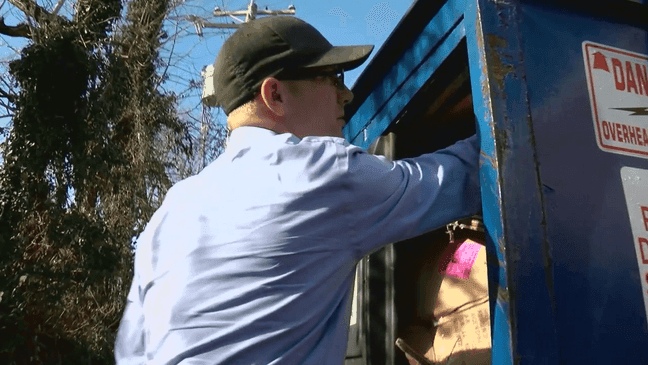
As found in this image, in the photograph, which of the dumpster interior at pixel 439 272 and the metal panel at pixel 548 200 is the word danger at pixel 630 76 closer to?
the metal panel at pixel 548 200

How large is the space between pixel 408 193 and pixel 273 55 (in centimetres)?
46

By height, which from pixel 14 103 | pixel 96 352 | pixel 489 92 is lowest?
pixel 96 352

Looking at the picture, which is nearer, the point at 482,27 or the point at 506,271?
the point at 506,271

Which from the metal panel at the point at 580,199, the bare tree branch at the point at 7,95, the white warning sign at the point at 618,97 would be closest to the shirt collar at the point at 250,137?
the metal panel at the point at 580,199

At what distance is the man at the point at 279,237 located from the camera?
1121mm

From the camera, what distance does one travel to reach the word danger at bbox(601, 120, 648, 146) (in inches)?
50.9

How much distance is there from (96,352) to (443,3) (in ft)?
21.3

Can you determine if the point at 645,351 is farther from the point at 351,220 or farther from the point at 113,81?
the point at 113,81

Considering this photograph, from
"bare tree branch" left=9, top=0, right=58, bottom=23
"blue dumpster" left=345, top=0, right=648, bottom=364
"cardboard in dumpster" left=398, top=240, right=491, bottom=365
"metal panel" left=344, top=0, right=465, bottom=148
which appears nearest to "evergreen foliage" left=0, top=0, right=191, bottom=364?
"bare tree branch" left=9, top=0, right=58, bottom=23

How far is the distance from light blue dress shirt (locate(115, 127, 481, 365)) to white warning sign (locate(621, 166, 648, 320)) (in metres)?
0.31

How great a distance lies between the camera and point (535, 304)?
3.69 ft

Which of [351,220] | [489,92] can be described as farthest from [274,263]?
[489,92]

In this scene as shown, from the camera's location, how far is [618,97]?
1335 millimetres

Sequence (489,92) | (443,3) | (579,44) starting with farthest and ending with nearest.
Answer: (443,3) < (579,44) < (489,92)
